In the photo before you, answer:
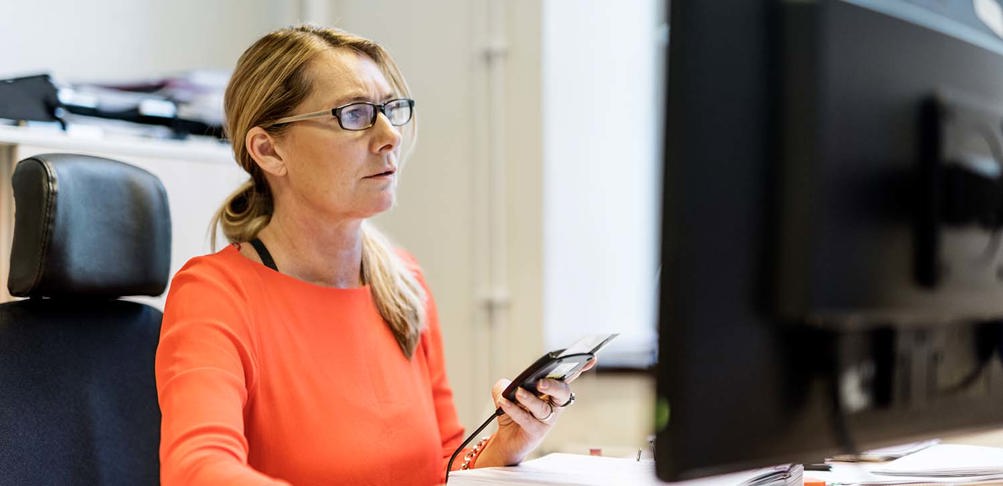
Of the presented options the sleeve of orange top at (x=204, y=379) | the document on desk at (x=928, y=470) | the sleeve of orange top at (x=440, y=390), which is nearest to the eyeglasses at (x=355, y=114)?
the sleeve of orange top at (x=204, y=379)

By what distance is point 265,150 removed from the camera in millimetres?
1528

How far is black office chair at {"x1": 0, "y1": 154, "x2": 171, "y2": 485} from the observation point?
1.37 metres

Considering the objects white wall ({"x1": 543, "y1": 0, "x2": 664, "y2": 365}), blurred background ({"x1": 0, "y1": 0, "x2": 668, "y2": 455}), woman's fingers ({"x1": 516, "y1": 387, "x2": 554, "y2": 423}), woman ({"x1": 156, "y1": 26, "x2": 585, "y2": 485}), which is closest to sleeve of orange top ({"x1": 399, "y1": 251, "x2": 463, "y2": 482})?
woman ({"x1": 156, "y1": 26, "x2": 585, "y2": 485})

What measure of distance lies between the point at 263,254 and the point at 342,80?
0.89 feet

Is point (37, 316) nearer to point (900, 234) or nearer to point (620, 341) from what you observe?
point (900, 234)

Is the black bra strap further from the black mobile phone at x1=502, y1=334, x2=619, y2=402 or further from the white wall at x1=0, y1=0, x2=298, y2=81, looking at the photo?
the white wall at x1=0, y1=0, x2=298, y2=81

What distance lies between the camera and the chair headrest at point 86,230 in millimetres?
1380

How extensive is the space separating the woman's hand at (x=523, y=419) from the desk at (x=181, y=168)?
0.70 m

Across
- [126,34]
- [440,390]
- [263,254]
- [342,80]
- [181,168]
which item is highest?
[126,34]

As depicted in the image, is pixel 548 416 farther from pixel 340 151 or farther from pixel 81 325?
pixel 81 325

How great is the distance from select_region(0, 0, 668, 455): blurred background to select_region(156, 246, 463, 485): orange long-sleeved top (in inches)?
50.1

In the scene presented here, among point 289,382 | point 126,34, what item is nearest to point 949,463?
point 289,382

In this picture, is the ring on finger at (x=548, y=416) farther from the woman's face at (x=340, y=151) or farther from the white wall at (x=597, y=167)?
the white wall at (x=597, y=167)

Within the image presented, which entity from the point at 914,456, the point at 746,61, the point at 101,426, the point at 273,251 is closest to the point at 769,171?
the point at 746,61
